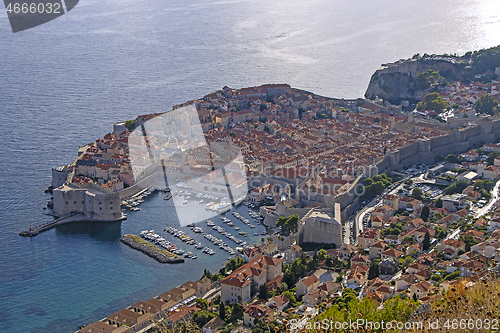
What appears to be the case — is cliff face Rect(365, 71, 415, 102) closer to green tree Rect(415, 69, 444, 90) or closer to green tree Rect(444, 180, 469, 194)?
green tree Rect(415, 69, 444, 90)

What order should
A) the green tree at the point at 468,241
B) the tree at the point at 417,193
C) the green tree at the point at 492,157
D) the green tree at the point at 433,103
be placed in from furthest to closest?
the green tree at the point at 433,103 < the green tree at the point at 492,157 < the tree at the point at 417,193 < the green tree at the point at 468,241

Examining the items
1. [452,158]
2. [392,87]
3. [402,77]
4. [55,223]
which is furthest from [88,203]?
[402,77]

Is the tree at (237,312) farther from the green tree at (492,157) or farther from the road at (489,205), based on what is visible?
the green tree at (492,157)

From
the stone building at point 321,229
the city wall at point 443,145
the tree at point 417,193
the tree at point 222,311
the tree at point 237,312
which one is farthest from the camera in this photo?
the city wall at point 443,145

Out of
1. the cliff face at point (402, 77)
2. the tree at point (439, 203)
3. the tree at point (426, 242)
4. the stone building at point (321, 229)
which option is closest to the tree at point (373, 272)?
the tree at point (426, 242)

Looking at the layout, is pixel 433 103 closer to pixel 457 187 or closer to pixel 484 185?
pixel 484 185

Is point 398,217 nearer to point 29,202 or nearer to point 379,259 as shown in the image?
point 379,259
